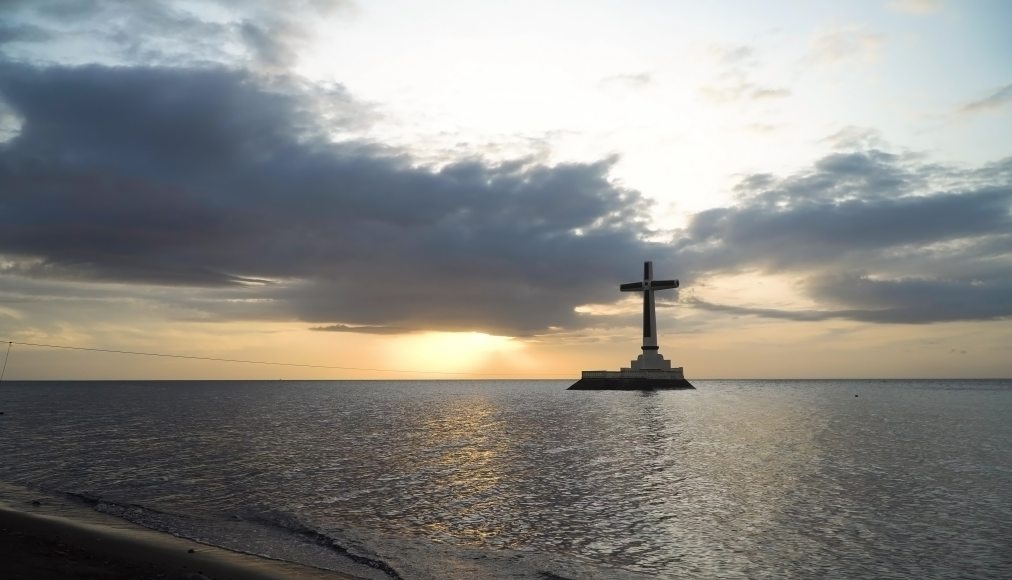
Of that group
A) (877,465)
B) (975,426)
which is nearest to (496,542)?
(877,465)

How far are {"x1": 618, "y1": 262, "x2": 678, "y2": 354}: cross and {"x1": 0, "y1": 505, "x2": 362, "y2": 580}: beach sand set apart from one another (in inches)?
5471

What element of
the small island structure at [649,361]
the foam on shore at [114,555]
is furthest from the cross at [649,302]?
the foam on shore at [114,555]

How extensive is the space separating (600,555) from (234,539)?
1166 cm

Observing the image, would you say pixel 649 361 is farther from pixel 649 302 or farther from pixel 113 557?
pixel 113 557

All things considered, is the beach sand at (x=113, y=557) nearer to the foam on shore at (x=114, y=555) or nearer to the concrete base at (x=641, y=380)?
the foam on shore at (x=114, y=555)

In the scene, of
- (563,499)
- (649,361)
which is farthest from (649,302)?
(563,499)

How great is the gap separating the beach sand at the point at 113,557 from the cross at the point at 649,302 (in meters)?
139

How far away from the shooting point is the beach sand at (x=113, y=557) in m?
15.0

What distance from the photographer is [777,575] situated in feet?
57.0

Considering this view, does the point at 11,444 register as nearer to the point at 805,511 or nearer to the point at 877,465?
the point at 805,511

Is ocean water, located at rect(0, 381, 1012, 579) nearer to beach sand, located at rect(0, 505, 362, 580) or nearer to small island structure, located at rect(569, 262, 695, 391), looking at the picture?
beach sand, located at rect(0, 505, 362, 580)

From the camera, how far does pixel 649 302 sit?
152625 mm

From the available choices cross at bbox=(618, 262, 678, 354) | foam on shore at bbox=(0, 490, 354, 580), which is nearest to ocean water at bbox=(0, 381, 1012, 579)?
foam on shore at bbox=(0, 490, 354, 580)

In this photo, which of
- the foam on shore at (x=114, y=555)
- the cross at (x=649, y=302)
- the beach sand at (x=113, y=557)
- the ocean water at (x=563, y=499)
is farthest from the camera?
the cross at (x=649, y=302)
